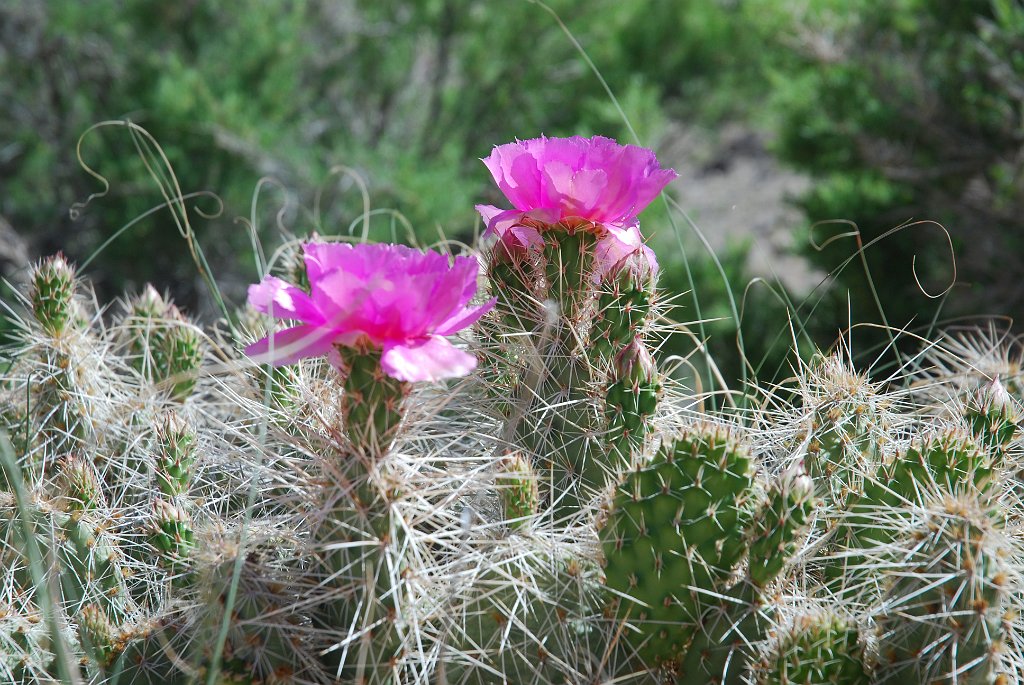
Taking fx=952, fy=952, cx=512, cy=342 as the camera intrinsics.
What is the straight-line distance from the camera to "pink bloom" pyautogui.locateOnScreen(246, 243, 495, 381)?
0.84 m

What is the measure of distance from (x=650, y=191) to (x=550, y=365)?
0.25m

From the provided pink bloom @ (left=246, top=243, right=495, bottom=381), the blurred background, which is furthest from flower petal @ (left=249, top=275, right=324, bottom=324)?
the blurred background

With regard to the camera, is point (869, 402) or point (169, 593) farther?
point (869, 402)

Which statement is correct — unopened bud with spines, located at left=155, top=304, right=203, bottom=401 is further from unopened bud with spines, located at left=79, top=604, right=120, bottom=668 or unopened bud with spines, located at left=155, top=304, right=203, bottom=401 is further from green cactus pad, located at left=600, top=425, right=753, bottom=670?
green cactus pad, located at left=600, top=425, right=753, bottom=670

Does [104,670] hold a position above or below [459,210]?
above

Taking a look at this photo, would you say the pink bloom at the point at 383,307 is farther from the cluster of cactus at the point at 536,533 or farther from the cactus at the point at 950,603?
the cactus at the point at 950,603

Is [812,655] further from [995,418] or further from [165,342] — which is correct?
[165,342]

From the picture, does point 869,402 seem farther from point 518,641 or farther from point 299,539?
point 299,539

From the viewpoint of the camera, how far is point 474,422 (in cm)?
128

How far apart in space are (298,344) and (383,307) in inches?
3.4

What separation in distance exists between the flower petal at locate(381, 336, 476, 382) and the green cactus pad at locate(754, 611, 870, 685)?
1.36 ft

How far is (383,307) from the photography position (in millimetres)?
843

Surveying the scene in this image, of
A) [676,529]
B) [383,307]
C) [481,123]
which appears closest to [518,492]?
[676,529]

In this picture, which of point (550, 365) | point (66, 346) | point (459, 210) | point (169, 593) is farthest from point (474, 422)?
point (459, 210)
